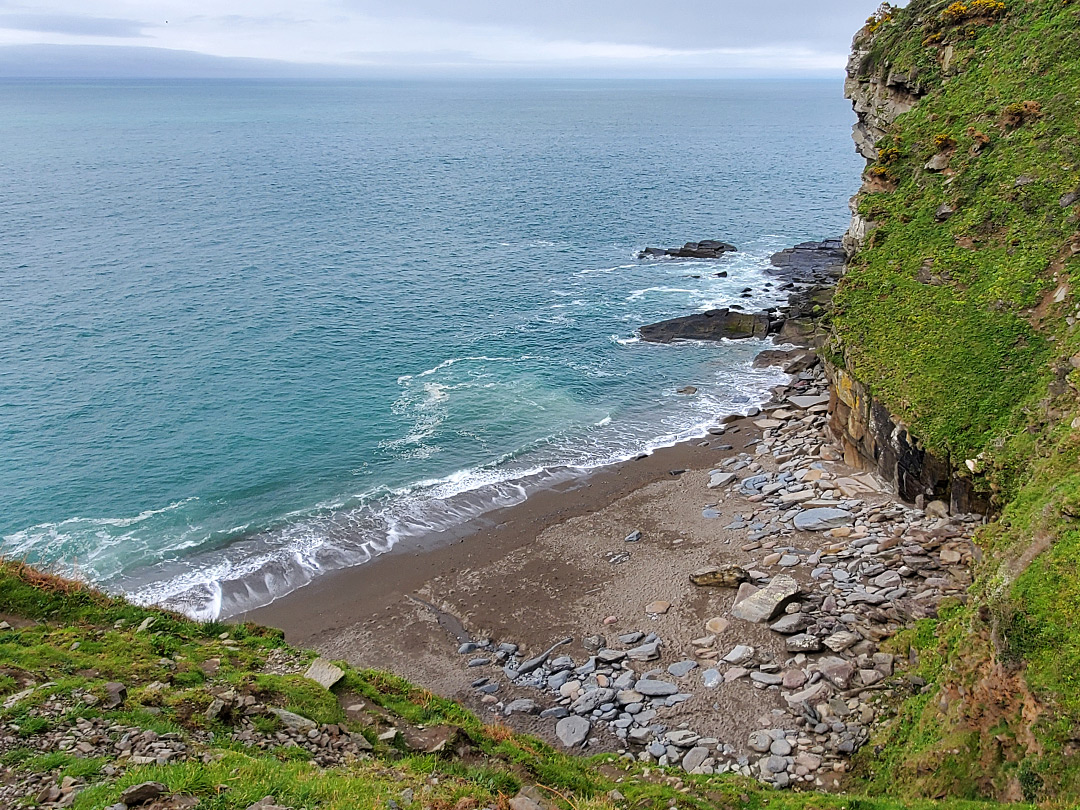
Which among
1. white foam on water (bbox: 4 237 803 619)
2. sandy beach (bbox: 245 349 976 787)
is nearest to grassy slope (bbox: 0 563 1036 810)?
sandy beach (bbox: 245 349 976 787)

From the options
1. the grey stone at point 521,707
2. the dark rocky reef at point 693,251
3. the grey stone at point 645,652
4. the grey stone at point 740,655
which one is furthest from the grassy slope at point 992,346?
the dark rocky reef at point 693,251

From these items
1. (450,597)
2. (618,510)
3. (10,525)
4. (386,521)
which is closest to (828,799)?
(450,597)

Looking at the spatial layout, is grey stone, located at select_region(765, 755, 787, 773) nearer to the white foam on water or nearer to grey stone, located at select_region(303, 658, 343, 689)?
grey stone, located at select_region(303, 658, 343, 689)

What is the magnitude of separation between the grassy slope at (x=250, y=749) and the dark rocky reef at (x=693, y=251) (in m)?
70.3

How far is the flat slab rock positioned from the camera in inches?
1056

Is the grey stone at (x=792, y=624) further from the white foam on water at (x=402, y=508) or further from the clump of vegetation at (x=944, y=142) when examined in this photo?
the clump of vegetation at (x=944, y=142)

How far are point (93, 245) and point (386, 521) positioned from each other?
214 ft

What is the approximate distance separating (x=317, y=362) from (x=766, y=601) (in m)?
40.0

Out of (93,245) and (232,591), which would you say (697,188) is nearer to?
(93,245)

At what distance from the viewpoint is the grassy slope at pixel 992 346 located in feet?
55.1

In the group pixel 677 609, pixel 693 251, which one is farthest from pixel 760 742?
pixel 693 251

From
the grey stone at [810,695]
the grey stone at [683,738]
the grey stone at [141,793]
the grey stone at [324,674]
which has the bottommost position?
the grey stone at [683,738]

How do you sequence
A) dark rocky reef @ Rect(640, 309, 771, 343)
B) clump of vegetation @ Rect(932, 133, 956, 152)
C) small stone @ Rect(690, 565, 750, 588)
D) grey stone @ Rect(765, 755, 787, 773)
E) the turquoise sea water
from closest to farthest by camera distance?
grey stone @ Rect(765, 755, 787, 773) → small stone @ Rect(690, 565, 750, 588) → the turquoise sea water → clump of vegetation @ Rect(932, 133, 956, 152) → dark rocky reef @ Rect(640, 309, 771, 343)

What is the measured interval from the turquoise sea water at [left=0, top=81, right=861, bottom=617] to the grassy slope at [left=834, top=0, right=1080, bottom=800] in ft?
51.4
